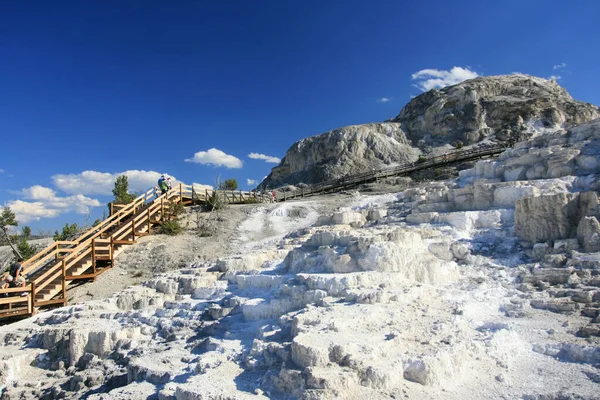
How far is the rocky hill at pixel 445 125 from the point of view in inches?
1563

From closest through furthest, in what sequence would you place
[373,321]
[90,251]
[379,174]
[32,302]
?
[373,321], [32,302], [90,251], [379,174]

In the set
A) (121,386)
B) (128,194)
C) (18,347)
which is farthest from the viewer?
(128,194)

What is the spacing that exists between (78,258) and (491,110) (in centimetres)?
3887

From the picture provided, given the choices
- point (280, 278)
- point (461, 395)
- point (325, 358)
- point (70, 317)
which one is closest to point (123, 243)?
point (70, 317)

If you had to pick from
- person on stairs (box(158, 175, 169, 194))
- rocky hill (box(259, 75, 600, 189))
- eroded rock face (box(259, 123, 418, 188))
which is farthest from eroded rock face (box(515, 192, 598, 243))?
eroded rock face (box(259, 123, 418, 188))

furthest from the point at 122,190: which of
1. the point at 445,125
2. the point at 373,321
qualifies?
Result: the point at 445,125

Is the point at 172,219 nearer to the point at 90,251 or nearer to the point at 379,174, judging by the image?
the point at 90,251

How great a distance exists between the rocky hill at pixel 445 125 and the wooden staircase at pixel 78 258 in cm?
2425

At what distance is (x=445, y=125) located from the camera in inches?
1720

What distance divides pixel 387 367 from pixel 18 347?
8.38 meters

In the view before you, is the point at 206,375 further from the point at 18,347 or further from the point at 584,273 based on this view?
the point at 584,273

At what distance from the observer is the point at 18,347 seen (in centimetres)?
970

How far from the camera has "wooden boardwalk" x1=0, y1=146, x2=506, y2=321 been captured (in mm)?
12461

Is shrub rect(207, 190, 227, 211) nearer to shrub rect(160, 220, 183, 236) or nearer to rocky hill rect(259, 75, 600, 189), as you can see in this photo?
shrub rect(160, 220, 183, 236)
